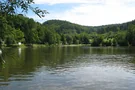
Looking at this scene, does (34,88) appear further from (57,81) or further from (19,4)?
(19,4)

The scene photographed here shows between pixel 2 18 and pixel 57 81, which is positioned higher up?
pixel 2 18

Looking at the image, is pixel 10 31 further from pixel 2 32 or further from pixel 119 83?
pixel 119 83

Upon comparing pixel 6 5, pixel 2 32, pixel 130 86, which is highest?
pixel 6 5

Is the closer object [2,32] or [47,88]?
[2,32]

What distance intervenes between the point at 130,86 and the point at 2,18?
64.9ft

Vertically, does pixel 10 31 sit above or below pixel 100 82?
above

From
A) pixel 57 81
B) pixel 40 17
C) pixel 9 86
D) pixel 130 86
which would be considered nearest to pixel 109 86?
pixel 130 86

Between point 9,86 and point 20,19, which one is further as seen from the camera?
point 9,86

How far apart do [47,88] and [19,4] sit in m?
16.5

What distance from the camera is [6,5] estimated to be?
29.1 ft

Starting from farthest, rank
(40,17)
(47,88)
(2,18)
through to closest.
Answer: (47,88), (40,17), (2,18)

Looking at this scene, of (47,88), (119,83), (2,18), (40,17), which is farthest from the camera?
(119,83)

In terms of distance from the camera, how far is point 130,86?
25719mm

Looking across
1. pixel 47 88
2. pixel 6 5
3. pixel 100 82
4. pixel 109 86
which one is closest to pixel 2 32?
pixel 6 5
